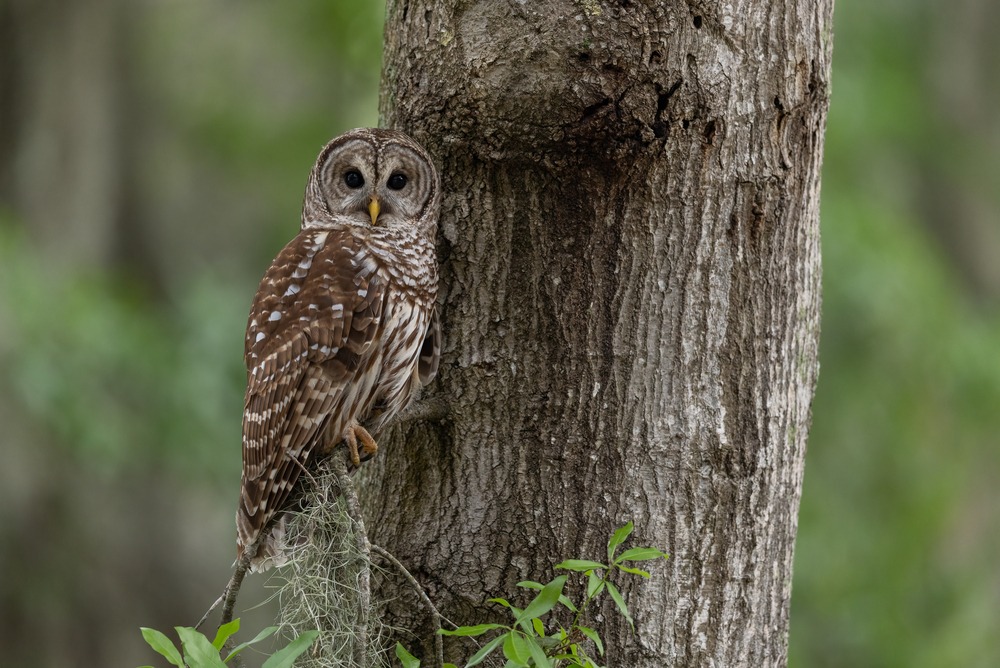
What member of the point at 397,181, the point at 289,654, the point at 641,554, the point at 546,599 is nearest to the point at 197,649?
the point at 289,654

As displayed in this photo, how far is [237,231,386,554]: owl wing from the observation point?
2.64 m

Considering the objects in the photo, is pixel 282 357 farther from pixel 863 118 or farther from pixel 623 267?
pixel 863 118

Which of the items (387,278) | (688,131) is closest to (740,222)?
(688,131)

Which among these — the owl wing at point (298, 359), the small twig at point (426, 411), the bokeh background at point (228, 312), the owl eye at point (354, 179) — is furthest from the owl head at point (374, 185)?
the bokeh background at point (228, 312)

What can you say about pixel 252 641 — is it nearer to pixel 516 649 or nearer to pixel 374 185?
pixel 516 649

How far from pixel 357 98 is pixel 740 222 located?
5.38 meters

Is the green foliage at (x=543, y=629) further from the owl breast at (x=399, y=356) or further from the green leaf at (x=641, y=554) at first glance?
the owl breast at (x=399, y=356)

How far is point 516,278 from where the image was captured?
2480mm

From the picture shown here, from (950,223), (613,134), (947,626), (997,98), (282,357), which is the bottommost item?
(947,626)

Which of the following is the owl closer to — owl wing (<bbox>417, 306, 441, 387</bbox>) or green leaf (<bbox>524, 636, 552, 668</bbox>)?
owl wing (<bbox>417, 306, 441, 387</bbox>)

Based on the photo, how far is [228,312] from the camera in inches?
276

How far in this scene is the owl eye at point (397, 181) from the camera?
2.83 m

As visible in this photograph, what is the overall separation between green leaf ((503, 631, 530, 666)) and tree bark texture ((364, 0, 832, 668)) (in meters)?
0.57

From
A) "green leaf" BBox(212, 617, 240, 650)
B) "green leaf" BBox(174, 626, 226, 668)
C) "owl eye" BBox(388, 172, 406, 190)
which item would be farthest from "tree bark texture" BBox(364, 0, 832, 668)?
"green leaf" BBox(174, 626, 226, 668)
